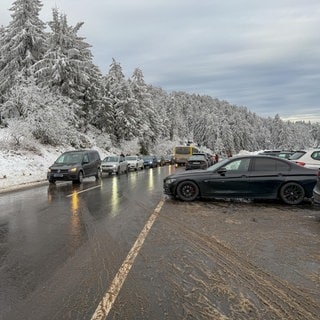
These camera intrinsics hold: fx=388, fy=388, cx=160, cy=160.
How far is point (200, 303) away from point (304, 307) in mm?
1107

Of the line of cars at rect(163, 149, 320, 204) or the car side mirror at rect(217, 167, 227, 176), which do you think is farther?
the car side mirror at rect(217, 167, 227, 176)

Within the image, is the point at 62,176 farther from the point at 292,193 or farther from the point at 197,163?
the point at 197,163

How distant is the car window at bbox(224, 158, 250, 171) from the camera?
11.8 metres

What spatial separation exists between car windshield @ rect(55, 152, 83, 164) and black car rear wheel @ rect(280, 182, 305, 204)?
1292cm

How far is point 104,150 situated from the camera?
52.2 metres

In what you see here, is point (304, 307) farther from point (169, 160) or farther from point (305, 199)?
point (169, 160)

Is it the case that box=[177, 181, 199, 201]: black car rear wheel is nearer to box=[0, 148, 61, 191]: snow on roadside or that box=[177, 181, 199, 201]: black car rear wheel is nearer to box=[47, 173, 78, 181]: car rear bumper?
box=[47, 173, 78, 181]: car rear bumper

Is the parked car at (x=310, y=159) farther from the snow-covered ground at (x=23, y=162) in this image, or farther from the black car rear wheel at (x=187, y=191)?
the snow-covered ground at (x=23, y=162)

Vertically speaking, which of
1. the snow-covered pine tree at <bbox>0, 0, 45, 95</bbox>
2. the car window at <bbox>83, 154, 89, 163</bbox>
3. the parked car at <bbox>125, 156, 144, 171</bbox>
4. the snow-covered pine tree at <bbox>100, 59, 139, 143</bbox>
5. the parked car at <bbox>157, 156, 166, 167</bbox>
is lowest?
the parked car at <bbox>157, 156, 166, 167</bbox>

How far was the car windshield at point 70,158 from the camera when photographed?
21.5m

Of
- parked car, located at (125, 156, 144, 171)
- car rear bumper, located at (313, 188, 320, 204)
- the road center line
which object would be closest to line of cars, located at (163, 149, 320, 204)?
car rear bumper, located at (313, 188, 320, 204)

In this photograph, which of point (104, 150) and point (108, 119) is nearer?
point (104, 150)

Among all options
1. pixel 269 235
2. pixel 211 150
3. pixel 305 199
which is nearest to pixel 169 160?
pixel 305 199

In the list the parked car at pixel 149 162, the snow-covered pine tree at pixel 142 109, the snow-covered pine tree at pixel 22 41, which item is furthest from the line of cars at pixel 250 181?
the snow-covered pine tree at pixel 142 109
